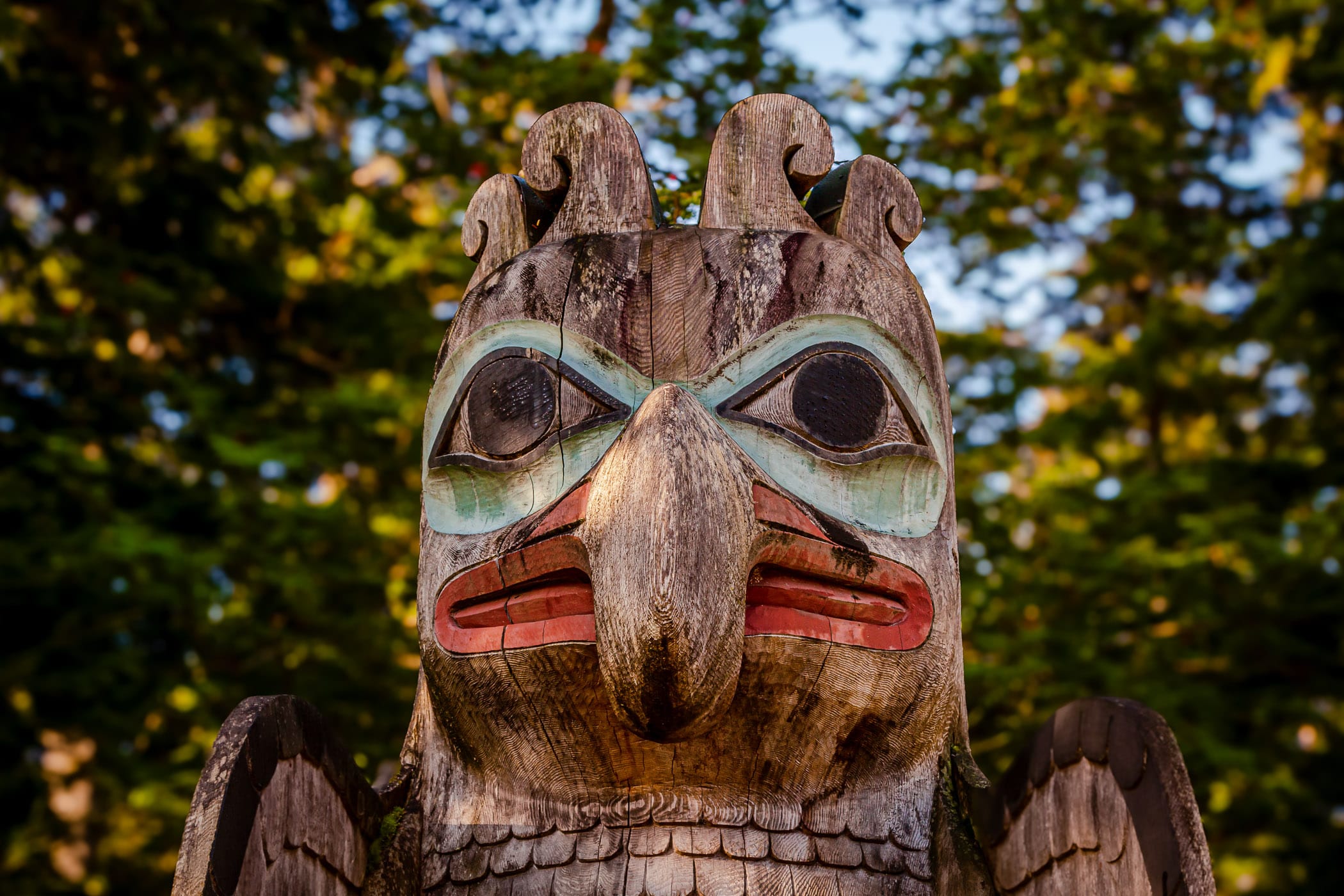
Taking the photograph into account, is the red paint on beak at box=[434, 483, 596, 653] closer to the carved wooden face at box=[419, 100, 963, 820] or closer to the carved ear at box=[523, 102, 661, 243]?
the carved wooden face at box=[419, 100, 963, 820]

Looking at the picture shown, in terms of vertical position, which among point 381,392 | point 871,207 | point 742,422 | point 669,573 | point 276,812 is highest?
point 381,392

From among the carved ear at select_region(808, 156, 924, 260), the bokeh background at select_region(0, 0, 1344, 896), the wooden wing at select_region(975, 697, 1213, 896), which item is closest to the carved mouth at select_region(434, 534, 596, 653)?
the wooden wing at select_region(975, 697, 1213, 896)

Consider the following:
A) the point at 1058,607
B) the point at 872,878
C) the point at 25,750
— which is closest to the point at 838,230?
the point at 872,878

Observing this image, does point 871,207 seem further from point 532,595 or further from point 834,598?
point 532,595

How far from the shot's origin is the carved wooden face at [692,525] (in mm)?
2410

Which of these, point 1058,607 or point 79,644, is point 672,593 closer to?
point 1058,607

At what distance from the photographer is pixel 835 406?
9.35ft

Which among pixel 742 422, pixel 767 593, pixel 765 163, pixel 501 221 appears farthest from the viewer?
pixel 501 221

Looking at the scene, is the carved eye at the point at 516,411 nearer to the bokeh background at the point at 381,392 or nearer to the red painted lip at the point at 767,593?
the red painted lip at the point at 767,593

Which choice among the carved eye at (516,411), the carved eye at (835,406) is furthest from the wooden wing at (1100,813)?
the carved eye at (516,411)

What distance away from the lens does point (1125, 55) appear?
356 inches

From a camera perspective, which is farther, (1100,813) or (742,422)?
(742,422)

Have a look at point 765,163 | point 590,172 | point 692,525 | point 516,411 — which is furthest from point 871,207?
point 692,525

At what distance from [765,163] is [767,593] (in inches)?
45.4
